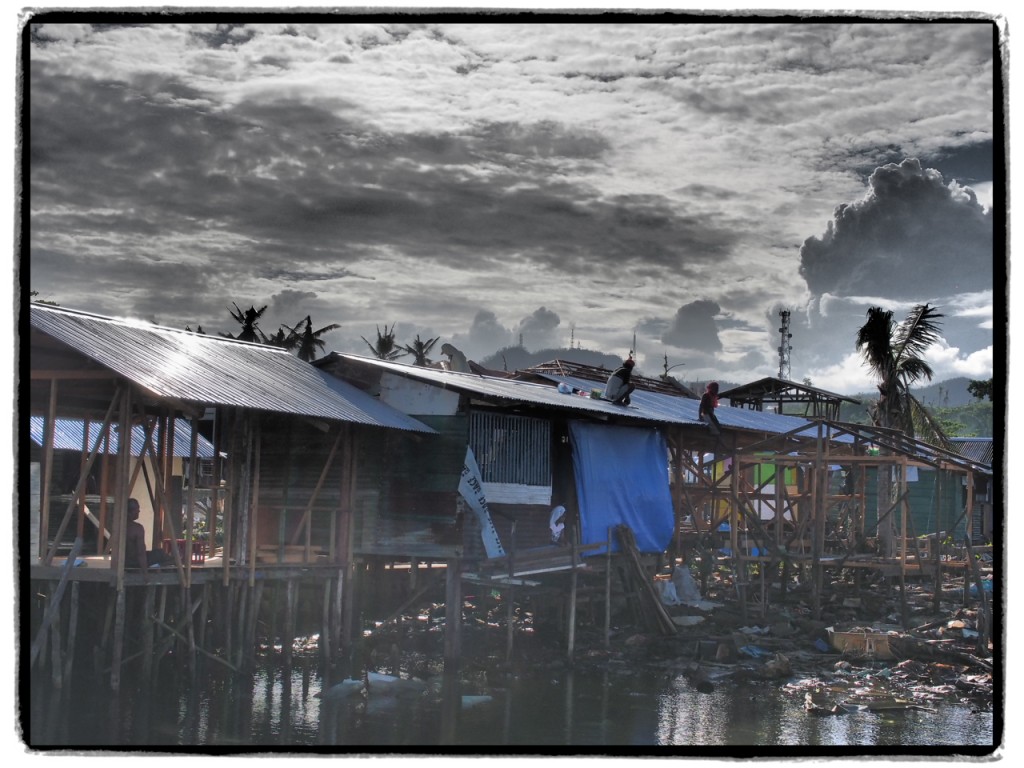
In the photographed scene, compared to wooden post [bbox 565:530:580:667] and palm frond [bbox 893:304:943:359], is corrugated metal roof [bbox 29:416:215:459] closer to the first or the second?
wooden post [bbox 565:530:580:667]

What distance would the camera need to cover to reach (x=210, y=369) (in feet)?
47.5

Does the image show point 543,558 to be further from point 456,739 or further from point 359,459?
point 456,739

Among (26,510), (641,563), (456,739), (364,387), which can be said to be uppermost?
(364,387)

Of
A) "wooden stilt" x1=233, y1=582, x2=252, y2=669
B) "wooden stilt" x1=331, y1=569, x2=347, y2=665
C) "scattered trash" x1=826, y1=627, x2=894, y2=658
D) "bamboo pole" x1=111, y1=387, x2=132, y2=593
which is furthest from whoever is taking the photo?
"scattered trash" x1=826, y1=627, x2=894, y2=658

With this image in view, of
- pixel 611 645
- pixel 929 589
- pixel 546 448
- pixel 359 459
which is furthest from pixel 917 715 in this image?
pixel 929 589

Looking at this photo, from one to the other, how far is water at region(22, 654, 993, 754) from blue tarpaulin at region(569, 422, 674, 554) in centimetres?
346

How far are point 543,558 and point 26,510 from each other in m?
10.2

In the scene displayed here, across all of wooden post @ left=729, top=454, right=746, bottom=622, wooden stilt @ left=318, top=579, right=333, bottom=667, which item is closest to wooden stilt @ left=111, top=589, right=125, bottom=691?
wooden stilt @ left=318, top=579, right=333, bottom=667

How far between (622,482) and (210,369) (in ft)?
25.7

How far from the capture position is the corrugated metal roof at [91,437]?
62.0 feet

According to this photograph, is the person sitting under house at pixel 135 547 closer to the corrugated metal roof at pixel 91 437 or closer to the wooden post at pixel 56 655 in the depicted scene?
the wooden post at pixel 56 655

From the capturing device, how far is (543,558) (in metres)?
17.5

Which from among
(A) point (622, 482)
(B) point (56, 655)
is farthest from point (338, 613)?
(A) point (622, 482)

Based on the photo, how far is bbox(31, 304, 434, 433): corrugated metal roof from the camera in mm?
12375
